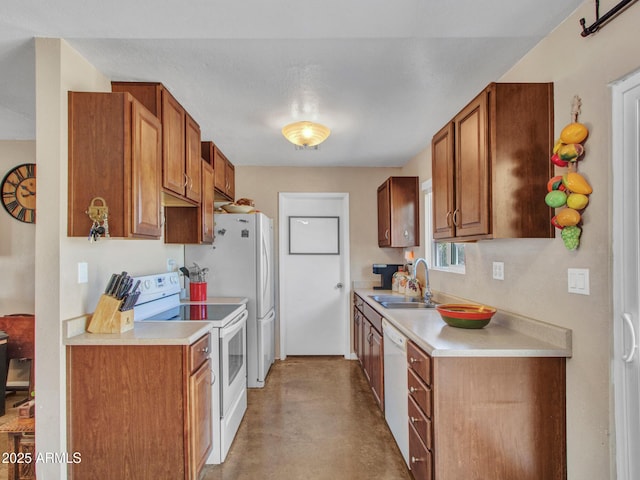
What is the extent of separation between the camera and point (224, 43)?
1.74 metres

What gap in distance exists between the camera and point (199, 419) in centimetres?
190

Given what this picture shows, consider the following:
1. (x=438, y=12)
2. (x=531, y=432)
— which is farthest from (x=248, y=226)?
(x=531, y=432)

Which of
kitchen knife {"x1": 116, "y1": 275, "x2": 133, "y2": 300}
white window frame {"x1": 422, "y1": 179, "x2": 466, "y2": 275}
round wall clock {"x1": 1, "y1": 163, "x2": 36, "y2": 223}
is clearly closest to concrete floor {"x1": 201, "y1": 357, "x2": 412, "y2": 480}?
kitchen knife {"x1": 116, "y1": 275, "x2": 133, "y2": 300}

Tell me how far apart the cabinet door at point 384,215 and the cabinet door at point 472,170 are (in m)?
1.69

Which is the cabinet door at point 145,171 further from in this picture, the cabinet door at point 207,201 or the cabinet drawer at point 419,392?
the cabinet drawer at point 419,392

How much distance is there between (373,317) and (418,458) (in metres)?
1.32

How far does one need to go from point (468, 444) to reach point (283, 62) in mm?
2105

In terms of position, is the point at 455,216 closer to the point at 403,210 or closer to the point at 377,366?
the point at 377,366

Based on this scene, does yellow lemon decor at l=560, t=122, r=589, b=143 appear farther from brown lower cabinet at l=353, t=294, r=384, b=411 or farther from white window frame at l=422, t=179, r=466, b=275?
white window frame at l=422, t=179, r=466, b=275

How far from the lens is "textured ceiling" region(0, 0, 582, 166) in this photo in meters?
1.49

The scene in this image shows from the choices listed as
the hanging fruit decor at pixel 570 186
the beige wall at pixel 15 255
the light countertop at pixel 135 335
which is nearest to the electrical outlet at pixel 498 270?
the hanging fruit decor at pixel 570 186

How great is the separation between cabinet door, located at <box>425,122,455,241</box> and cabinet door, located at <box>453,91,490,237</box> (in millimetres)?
56

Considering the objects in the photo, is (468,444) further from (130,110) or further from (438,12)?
(130,110)

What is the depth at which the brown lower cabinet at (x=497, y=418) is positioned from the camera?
157cm
